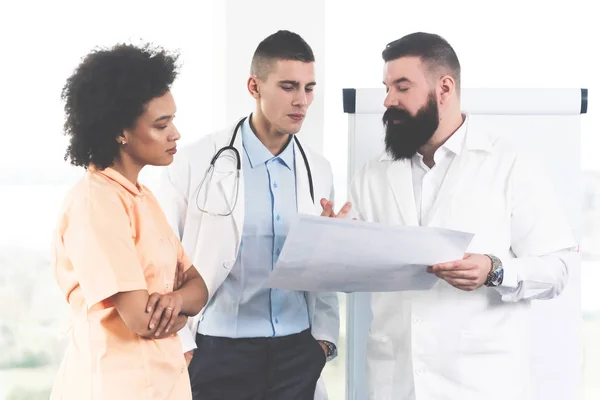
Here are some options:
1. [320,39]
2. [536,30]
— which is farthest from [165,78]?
[536,30]

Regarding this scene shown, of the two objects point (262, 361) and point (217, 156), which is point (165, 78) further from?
point (262, 361)

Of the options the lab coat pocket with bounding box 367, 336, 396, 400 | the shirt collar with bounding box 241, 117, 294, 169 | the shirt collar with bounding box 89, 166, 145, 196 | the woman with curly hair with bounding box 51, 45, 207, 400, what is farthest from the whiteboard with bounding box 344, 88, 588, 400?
the shirt collar with bounding box 89, 166, 145, 196

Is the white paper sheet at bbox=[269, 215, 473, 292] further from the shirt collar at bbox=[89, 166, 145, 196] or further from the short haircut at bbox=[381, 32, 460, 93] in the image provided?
the short haircut at bbox=[381, 32, 460, 93]

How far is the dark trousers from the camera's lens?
2.02 metres

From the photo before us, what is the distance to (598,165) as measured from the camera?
288 centimetres

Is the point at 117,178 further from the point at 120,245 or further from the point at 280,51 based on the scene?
the point at 280,51

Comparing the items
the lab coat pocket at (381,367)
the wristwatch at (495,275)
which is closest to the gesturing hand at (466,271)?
the wristwatch at (495,275)

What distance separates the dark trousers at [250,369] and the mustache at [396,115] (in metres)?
0.65

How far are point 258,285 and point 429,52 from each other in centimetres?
78

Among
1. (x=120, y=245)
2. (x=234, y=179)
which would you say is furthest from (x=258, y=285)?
(x=120, y=245)

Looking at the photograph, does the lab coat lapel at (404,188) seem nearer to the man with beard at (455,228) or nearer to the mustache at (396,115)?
the man with beard at (455,228)

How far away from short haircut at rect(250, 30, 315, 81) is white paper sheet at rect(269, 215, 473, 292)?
65 centimetres

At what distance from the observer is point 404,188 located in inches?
76.5

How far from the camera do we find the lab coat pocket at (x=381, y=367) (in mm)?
1929
